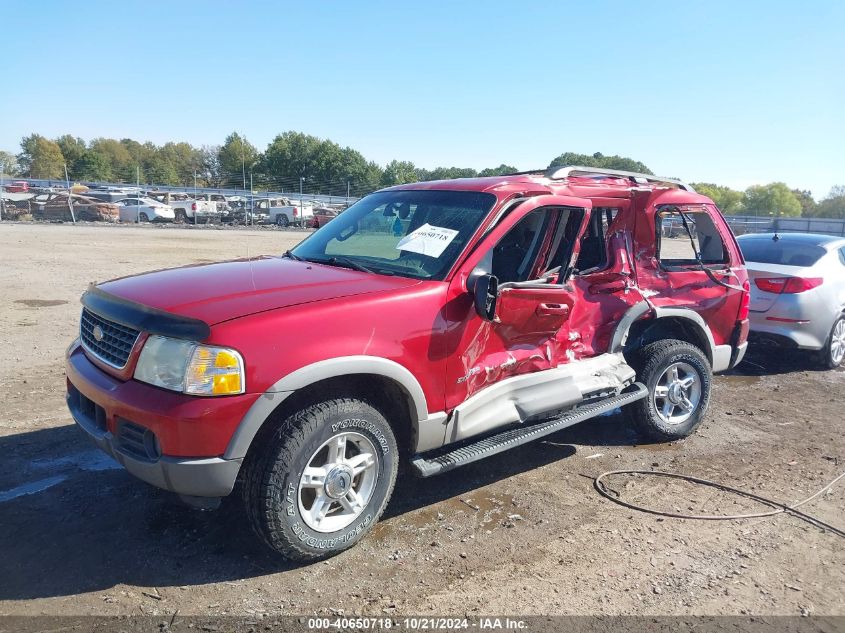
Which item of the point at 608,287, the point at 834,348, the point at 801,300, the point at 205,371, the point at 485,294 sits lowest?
the point at 834,348

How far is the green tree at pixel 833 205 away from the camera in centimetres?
7581

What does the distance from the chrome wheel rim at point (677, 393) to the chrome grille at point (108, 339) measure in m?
3.94

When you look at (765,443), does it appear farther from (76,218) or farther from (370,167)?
(370,167)

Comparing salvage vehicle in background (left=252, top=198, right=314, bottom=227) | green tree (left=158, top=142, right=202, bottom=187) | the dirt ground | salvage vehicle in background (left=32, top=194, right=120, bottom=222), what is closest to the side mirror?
the dirt ground

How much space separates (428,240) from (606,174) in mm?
1836

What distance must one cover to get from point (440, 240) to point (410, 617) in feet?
7.01

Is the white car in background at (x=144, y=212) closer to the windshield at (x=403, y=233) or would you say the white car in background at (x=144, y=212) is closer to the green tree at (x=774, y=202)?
the windshield at (x=403, y=233)

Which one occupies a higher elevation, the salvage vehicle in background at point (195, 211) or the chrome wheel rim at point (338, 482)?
the salvage vehicle in background at point (195, 211)

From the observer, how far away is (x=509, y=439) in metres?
4.04

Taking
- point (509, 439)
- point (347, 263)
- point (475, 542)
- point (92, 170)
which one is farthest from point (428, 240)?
point (92, 170)

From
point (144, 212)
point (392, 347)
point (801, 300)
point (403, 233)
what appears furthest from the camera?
point (144, 212)

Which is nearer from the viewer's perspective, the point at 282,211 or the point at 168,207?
the point at 168,207

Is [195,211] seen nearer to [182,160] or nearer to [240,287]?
[240,287]

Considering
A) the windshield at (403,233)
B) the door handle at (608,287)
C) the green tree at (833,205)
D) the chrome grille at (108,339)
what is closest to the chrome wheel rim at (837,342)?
the door handle at (608,287)
